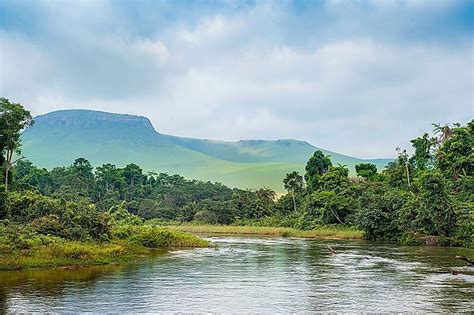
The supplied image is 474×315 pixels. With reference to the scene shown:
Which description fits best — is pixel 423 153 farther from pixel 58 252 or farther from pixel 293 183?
pixel 58 252

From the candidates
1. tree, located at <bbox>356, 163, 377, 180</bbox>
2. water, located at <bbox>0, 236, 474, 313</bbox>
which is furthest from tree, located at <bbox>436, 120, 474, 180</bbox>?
water, located at <bbox>0, 236, 474, 313</bbox>

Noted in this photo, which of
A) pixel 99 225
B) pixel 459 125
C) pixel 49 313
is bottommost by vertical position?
pixel 49 313

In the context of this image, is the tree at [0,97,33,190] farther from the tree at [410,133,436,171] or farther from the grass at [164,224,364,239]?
the tree at [410,133,436,171]

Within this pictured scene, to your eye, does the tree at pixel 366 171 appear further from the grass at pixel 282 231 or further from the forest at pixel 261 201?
the grass at pixel 282 231

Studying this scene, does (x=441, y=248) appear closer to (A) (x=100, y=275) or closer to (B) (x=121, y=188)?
(A) (x=100, y=275)

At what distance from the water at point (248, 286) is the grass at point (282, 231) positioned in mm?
25912

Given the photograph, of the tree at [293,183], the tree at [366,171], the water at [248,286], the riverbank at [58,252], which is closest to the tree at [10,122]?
the riverbank at [58,252]

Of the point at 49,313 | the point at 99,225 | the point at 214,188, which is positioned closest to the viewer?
the point at 49,313

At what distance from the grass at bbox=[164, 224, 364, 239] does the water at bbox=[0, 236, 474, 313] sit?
25.9 m

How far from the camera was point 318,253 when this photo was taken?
4125 centimetres

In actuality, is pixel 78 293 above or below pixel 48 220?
below

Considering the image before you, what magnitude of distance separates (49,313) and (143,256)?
18489 millimetres

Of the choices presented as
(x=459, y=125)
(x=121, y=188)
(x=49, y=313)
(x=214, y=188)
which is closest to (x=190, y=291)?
(x=49, y=313)

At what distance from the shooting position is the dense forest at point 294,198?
35594 millimetres
